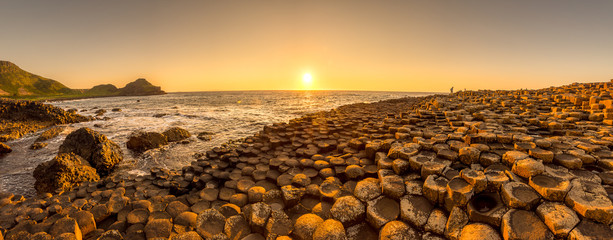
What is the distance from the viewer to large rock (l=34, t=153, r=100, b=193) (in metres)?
5.26

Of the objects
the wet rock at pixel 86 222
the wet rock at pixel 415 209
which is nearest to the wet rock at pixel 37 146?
the wet rock at pixel 86 222

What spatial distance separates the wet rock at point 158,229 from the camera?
10.00 feet

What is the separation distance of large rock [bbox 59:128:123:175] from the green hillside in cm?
10443

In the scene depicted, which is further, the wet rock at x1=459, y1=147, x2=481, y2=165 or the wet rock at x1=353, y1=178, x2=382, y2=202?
the wet rock at x1=459, y1=147, x2=481, y2=165

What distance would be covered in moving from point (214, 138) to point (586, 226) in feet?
40.2

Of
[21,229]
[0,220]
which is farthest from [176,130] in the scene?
[21,229]

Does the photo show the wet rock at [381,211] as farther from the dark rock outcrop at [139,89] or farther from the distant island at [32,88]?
the dark rock outcrop at [139,89]

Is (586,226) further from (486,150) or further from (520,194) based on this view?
(486,150)

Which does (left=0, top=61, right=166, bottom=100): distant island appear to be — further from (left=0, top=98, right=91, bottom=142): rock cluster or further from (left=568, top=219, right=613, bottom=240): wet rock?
(left=568, top=219, right=613, bottom=240): wet rock

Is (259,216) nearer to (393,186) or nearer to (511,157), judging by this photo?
(393,186)

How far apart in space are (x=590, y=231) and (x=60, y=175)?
32.0ft

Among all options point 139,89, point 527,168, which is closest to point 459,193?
point 527,168

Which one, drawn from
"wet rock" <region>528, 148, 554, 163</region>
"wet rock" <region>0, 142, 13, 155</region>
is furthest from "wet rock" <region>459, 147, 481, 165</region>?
"wet rock" <region>0, 142, 13, 155</region>

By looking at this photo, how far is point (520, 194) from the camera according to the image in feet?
8.02
